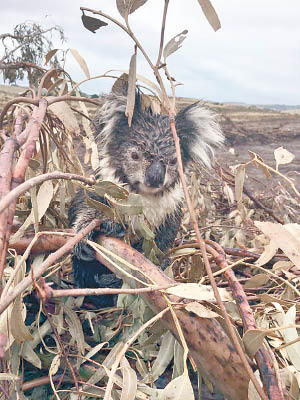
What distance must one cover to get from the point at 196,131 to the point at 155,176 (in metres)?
0.51

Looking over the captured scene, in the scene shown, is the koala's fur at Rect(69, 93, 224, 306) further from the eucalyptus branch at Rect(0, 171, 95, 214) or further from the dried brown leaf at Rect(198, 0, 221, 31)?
the dried brown leaf at Rect(198, 0, 221, 31)

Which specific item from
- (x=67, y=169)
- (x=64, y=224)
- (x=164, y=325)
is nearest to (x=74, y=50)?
(x=67, y=169)

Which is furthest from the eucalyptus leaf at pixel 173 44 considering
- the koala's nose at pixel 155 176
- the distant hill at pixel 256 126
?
the distant hill at pixel 256 126

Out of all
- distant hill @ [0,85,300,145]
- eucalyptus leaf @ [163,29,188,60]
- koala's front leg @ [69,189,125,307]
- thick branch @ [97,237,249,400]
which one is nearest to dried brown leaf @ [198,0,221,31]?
eucalyptus leaf @ [163,29,188,60]

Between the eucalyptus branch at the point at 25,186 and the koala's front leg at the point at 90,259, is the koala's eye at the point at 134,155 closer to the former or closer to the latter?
the koala's front leg at the point at 90,259

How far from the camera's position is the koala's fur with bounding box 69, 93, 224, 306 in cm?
194

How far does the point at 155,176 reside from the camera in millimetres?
1885

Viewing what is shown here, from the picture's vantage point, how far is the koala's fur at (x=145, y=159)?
6.36 feet

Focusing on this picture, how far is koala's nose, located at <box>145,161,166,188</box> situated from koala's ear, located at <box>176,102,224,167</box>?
1.10 ft

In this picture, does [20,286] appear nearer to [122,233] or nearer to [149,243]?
[149,243]

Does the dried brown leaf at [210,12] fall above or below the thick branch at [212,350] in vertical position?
above

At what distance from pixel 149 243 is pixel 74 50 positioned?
834mm

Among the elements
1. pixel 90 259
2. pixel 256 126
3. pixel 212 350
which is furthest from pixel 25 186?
pixel 256 126

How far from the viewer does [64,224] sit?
192cm
